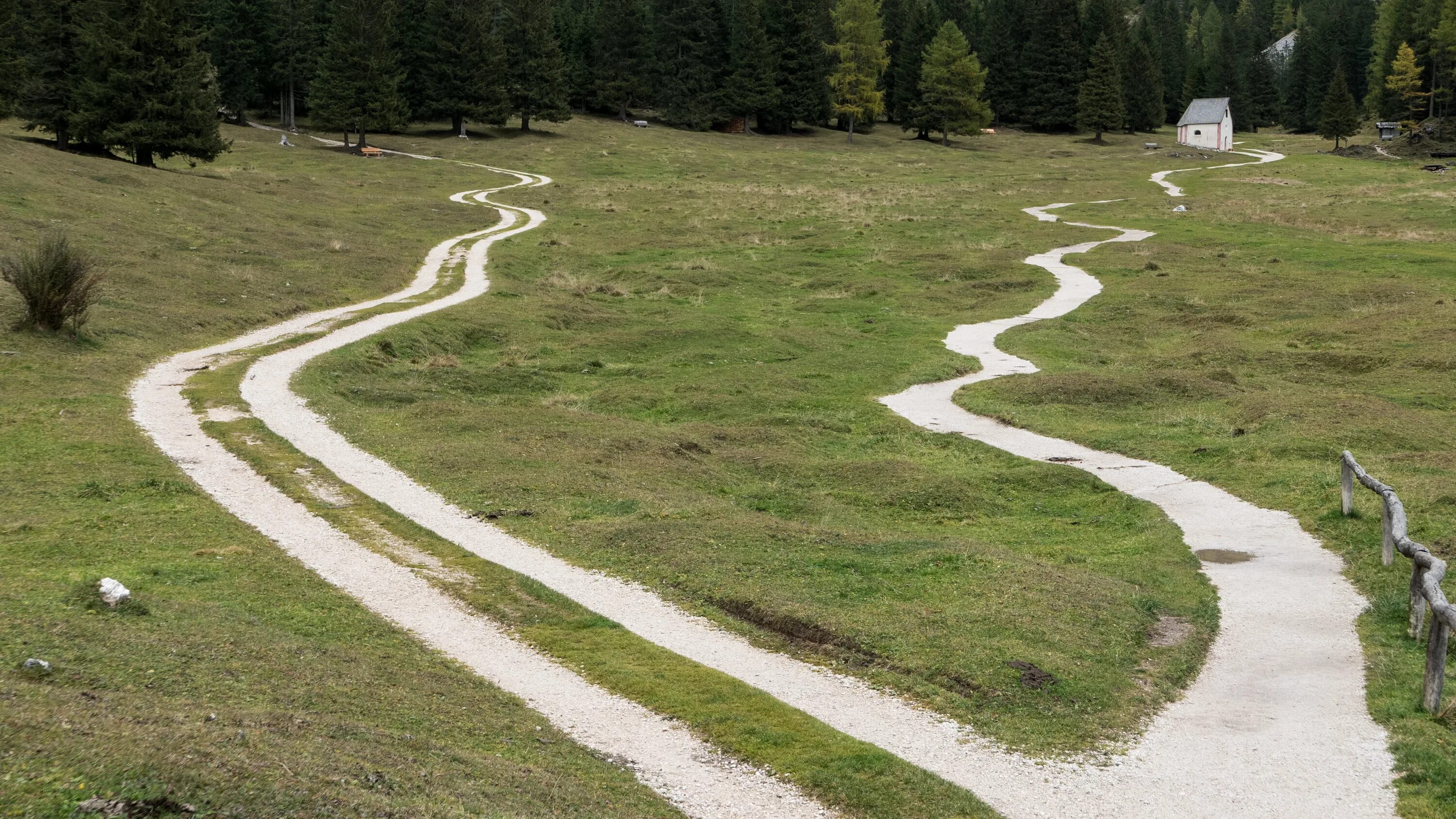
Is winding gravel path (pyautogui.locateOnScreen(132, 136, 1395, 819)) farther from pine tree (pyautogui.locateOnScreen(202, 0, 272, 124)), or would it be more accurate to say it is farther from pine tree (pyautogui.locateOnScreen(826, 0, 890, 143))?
pine tree (pyautogui.locateOnScreen(826, 0, 890, 143))

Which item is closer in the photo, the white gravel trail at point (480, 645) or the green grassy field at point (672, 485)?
the green grassy field at point (672, 485)

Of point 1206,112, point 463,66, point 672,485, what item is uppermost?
point 463,66

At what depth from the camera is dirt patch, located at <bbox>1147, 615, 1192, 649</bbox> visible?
14.8 m

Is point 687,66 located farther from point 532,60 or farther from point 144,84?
point 144,84

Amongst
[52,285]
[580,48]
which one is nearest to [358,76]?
[580,48]

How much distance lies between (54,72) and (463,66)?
49.2m

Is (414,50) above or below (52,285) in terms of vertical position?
above

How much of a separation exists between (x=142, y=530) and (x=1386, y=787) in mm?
15991

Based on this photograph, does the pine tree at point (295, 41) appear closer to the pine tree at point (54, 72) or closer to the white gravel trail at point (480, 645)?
the pine tree at point (54, 72)

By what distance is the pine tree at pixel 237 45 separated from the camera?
4277 inches

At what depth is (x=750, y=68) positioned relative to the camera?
442 ft

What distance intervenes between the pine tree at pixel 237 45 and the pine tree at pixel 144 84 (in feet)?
137

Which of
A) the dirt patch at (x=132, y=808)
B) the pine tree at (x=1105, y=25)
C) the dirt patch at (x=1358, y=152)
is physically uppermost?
the pine tree at (x=1105, y=25)

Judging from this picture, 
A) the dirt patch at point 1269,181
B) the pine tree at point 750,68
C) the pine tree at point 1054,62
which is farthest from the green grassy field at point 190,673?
the pine tree at point 1054,62
